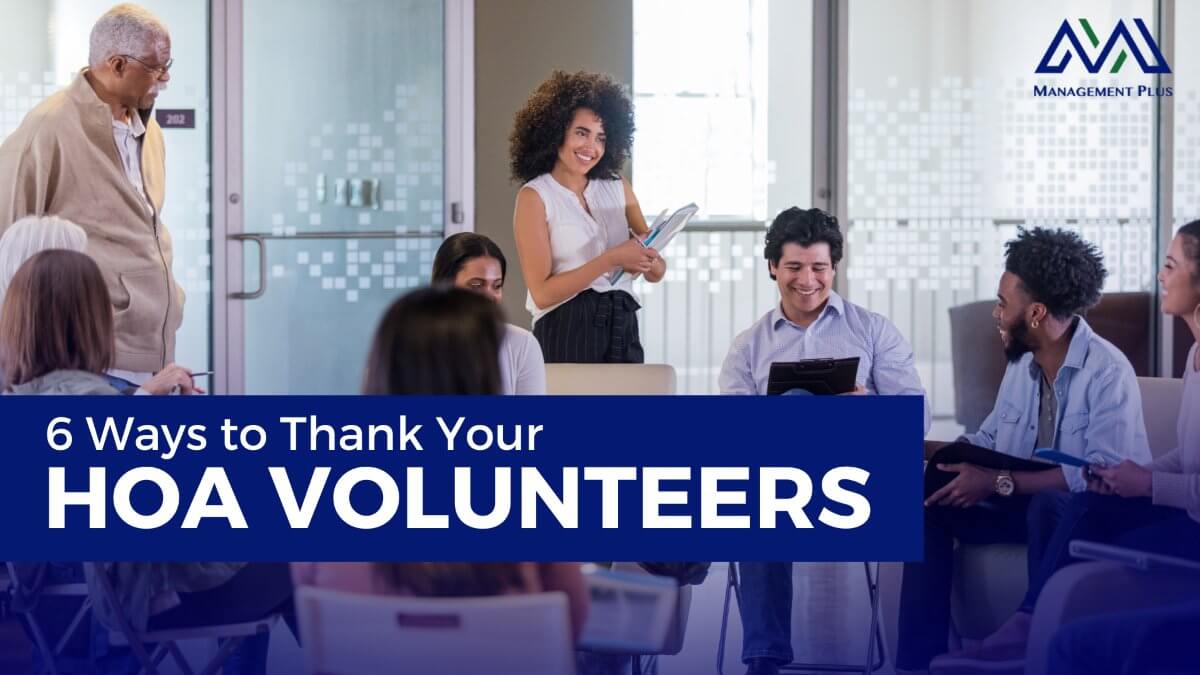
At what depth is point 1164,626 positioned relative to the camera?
8.11 ft

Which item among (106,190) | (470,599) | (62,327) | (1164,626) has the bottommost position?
(1164,626)

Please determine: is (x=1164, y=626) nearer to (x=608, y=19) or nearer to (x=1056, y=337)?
(x=1056, y=337)

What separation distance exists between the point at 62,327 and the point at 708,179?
146 inches

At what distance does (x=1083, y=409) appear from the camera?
303cm

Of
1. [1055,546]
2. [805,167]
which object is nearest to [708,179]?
[805,167]

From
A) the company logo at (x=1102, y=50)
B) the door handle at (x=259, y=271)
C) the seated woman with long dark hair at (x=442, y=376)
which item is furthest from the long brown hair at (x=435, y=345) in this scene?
the company logo at (x=1102, y=50)

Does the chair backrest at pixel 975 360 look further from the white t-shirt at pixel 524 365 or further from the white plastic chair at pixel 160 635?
the white plastic chair at pixel 160 635

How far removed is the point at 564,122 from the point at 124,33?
1.38 meters

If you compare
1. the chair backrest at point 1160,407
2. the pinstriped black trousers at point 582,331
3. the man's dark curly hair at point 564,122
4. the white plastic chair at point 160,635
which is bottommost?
the white plastic chair at point 160,635

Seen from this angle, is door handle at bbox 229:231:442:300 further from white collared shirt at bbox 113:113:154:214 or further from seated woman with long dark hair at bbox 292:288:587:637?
seated woman with long dark hair at bbox 292:288:587:637

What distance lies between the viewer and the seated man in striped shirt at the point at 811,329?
3.37 metres

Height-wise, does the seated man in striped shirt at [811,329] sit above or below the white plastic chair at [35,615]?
above

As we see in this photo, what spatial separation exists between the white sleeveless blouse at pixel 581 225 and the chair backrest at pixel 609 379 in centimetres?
53

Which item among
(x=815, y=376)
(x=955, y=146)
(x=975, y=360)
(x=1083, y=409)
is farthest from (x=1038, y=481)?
(x=955, y=146)
